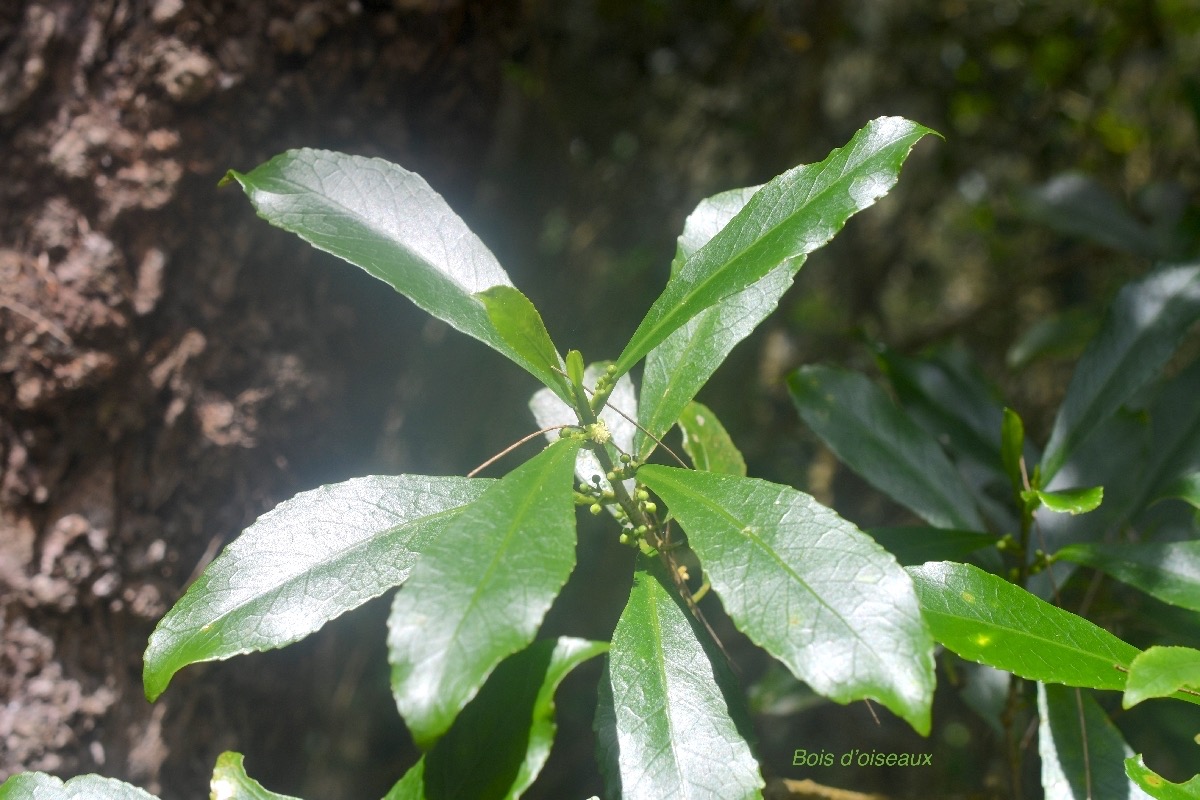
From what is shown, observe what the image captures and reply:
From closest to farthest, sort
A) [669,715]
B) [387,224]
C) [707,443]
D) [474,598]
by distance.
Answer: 1. [474,598]
2. [669,715]
3. [387,224]
4. [707,443]

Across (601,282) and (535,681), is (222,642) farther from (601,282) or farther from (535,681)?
(601,282)

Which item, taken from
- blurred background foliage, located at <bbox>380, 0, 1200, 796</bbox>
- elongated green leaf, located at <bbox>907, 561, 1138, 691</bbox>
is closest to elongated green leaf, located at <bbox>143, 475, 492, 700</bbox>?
elongated green leaf, located at <bbox>907, 561, 1138, 691</bbox>

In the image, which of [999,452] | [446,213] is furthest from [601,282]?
[446,213]

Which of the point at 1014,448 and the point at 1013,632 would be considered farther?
the point at 1014,448

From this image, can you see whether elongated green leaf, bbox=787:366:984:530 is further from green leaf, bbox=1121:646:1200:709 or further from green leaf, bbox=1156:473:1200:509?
green leaf, bbox=1121:646:1200:709

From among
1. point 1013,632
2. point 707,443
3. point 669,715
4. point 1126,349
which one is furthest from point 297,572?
point 1126,349

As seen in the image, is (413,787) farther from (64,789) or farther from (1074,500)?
(1074,500)
